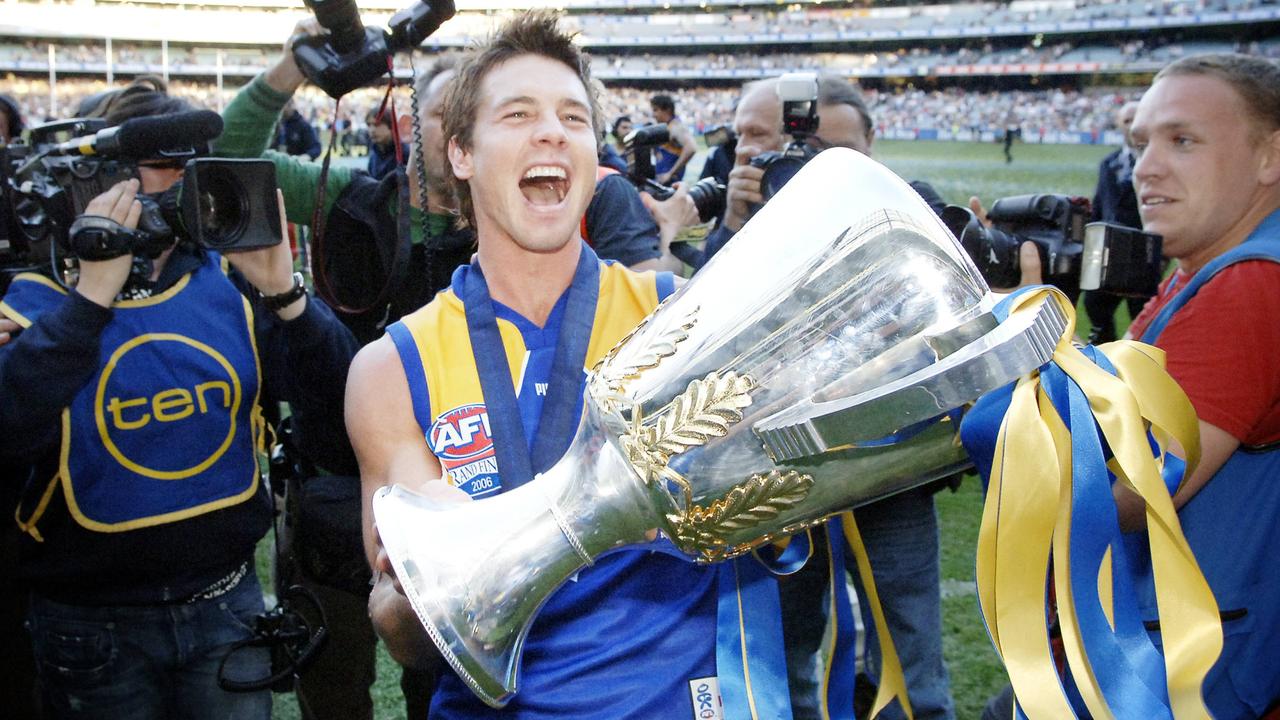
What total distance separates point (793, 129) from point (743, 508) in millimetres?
1946

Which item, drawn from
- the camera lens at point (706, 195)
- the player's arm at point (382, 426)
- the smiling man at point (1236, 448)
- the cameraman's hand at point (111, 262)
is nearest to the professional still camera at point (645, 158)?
the camera lens at point (706, 195)

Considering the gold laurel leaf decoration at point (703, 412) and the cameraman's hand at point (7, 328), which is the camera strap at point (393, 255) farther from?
the gold laurel leaf decoration at point (703, 412)

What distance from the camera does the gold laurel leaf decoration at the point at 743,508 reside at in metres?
0.95

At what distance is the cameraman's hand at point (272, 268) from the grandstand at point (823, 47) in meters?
31.5

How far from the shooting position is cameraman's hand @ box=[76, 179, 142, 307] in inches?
71.6

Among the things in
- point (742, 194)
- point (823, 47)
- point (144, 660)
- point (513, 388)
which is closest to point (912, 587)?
point (742, 194)

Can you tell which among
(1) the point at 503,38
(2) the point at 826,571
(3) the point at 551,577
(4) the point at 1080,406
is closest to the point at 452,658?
(3) the point at 551,577

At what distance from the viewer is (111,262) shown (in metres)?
1.83

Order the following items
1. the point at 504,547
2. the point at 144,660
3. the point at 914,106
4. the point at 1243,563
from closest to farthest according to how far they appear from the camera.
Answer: the point at 504,547, the point at 1243,563, the point at 144,660, the point at 914,106

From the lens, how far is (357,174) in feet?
8.51

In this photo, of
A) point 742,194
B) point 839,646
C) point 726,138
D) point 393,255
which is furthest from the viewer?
point 726,138

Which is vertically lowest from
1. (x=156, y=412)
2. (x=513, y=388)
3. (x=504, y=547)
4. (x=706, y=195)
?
(x=156, y=412)

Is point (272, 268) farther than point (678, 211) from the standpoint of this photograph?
No

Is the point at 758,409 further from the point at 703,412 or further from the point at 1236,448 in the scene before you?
the point at 1236,448
